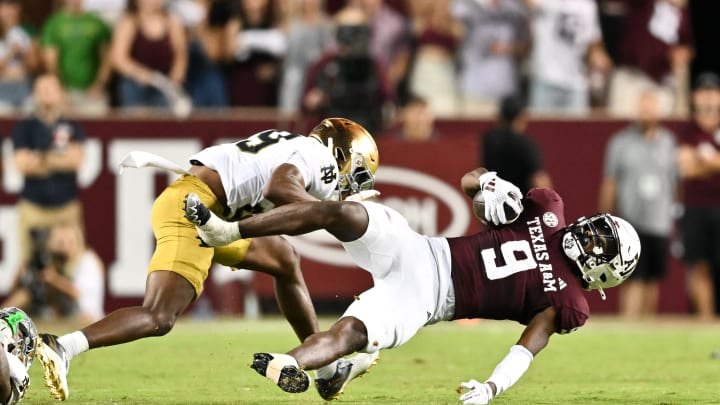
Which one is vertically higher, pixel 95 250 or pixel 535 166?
pixel 535 166

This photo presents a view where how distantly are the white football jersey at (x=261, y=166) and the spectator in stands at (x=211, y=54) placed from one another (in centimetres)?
627

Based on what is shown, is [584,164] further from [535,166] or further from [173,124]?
[173,124]

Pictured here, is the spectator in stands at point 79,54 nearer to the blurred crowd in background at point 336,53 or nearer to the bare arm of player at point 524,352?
the blurred crowd in background at point 336,53

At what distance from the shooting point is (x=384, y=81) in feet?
43.9

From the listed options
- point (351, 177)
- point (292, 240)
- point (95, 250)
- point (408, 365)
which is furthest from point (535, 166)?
point (351, 177)

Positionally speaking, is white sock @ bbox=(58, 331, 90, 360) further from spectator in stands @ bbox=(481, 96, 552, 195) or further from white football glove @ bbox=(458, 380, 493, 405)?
spectator in stands @ bbox=(481, 96, 552, 195)

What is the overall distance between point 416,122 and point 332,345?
6.81m

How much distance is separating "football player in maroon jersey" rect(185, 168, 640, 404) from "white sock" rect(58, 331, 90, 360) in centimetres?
88

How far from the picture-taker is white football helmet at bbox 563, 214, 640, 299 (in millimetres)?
7203

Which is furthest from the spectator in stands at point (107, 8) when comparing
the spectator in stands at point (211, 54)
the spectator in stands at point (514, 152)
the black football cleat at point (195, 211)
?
the black football cleat at point (195, 211)

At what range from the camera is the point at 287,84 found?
1377cm

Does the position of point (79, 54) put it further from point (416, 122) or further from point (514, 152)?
point (514, 152)

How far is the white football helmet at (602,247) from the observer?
7.20 metres

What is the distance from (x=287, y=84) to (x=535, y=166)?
2.78 metres
